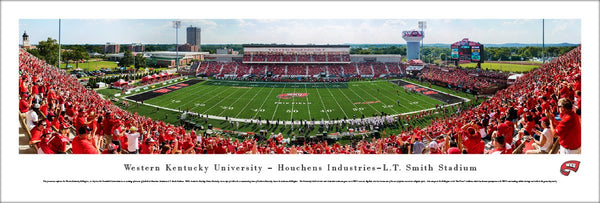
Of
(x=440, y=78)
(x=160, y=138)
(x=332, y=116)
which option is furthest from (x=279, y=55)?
(x=160, y=138)

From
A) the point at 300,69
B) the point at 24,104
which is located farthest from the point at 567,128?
the point at 300,69

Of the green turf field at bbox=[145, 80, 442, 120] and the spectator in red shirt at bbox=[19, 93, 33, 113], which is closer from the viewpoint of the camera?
the spectator in red shirt at bbox=[19, 93, 33, 113]

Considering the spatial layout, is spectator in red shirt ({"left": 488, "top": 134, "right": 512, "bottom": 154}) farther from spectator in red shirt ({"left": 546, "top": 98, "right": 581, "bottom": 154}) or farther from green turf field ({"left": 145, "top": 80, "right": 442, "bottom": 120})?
green turf field ({"left": 145, "top": 80, "right": 442, "bottom": 120})

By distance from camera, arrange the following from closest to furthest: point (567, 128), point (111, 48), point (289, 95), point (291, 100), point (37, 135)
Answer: point (567, 128), point (37, 135), point (291, 100), point (289, 95), point (111, 48)

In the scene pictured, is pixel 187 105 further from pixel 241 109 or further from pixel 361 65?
pixel 361 65

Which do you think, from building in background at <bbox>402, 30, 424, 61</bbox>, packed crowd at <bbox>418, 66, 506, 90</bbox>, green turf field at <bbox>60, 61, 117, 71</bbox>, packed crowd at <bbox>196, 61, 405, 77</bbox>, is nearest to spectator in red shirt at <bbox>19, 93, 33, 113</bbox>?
packed crowd at <bbox>418, 66, 506, 90</bbox>

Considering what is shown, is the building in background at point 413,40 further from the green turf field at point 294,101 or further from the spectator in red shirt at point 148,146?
the spectator in red shirt at point 148,146

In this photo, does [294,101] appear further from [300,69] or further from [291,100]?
[300,69]
